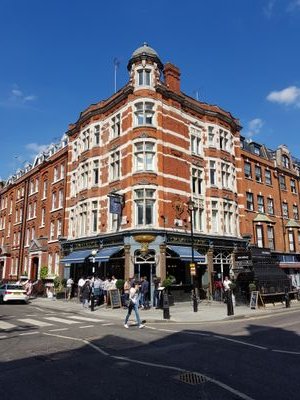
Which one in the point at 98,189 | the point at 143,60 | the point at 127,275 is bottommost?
the point at 127,275

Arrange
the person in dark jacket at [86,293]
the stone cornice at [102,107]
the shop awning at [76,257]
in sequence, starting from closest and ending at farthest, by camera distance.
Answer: the person in dark jacket at [86,293] < the shop awning at [76,257] < the stone cornice at [102,107]

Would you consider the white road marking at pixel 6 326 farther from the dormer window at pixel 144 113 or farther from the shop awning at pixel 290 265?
the shop awning at pixel 290 265

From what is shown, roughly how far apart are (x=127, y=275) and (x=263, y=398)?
1986 cm

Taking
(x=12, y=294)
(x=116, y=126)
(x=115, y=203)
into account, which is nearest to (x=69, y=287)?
(x=12, y=294)

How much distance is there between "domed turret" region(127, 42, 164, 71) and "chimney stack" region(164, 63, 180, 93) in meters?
1.38

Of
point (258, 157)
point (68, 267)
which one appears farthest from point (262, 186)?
point (68, 267)

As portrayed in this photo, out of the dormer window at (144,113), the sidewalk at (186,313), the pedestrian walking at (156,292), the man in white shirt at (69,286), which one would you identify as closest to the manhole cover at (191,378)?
the sidewalk at (186,313)

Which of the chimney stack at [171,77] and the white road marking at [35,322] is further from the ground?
the chimney stack at [171,77]

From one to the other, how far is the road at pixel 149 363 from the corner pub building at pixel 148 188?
1123cm

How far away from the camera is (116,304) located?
2325cm

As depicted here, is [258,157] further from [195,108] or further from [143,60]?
[143,60]

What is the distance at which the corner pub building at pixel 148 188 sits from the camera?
26531mm

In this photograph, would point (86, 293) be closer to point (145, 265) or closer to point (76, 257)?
point (145, 265)

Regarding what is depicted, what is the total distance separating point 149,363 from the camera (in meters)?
8.39
